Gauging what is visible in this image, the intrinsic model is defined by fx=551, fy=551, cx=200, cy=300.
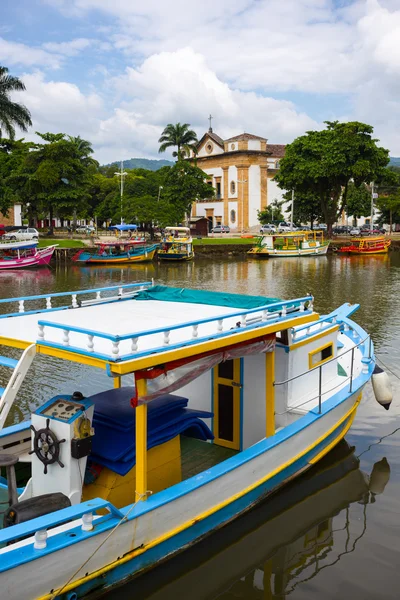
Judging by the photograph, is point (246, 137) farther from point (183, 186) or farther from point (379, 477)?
point (379, 477)

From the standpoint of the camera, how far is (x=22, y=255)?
43.1m

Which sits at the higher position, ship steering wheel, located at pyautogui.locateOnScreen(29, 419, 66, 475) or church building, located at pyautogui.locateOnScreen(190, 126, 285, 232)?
church building, located at pyautogui.locateOnScreen(190, 126, 285, 232)

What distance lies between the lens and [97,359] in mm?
5133

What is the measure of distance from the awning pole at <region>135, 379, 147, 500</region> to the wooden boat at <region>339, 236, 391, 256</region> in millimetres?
50114

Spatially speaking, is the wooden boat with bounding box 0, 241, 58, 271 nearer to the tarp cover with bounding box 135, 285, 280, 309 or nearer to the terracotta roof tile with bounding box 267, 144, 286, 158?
the tarp cover with bounding box 135, 285, 280, 309

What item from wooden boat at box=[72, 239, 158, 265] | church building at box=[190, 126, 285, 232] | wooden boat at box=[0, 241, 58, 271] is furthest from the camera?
church building at box=[190, 126, 285, 232]

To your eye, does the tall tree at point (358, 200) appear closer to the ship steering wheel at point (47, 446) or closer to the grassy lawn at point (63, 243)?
the grassy lawn at point (63, 243)

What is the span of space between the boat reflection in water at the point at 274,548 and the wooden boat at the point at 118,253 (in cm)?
3853

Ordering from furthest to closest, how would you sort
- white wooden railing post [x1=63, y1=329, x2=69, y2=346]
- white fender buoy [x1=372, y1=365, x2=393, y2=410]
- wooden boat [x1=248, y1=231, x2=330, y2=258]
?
wooden boat [x1=248, y1=231, x2=330, y2=258] < white fender buoy [x1=372, y1=365, x2=393, y2=410] < white wooden railing post [x1=63, y1=329, x2=69, y2=346]

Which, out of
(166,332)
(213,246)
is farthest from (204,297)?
(213,246)

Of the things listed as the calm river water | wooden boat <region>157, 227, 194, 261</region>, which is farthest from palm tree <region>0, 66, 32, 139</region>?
the calm river water

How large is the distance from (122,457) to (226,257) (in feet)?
155

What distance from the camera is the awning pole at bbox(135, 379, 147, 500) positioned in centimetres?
543

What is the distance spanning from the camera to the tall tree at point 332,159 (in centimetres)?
5472
